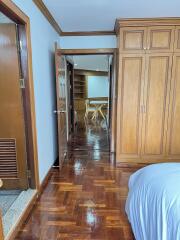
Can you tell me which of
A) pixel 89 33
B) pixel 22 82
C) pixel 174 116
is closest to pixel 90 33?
pixel 89 33

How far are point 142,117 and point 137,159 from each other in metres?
0.74

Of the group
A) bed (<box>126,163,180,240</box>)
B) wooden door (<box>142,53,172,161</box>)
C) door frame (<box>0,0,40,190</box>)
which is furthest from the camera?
wooden door (<box>142,53,172,161</box>)

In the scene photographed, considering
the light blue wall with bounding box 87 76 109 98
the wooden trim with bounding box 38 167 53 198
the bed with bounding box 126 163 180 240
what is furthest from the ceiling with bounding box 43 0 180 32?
the light blue wall with bounding box 87 76 109 98

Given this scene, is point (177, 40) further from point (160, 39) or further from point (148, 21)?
point (148, 21)

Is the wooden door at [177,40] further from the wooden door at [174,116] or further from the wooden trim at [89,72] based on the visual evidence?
the wooden trim at [89,72]

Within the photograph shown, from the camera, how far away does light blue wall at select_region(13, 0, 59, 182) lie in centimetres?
222

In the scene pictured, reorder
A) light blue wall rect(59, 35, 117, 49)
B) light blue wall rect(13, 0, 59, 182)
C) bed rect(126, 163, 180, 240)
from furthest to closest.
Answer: light blue wall rect(59, 35, 117, 49) → light blue wall rect(13, 0, 59, 182) → bed rect(126, 163, 180, 240)

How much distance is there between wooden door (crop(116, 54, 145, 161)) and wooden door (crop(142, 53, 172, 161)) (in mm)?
96

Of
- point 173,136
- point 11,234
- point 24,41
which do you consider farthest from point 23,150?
point 173,136

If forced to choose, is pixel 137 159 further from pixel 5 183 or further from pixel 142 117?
pixel 5 183

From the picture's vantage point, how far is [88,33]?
138 inches

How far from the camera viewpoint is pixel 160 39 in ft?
9.24

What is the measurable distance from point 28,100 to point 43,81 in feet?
1.99

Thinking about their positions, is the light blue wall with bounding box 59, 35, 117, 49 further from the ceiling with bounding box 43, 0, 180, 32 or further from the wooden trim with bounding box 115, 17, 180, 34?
the wooden trim with bounding box 115, 17, 180, 34
